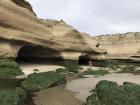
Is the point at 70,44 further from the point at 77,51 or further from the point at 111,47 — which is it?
the point at 111,47

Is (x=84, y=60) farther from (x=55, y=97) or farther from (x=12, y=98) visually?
(x=12, y=98)

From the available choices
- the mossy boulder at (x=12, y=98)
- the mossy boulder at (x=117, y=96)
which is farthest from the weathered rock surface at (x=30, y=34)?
the mossy boulder at (x=117, y=96)

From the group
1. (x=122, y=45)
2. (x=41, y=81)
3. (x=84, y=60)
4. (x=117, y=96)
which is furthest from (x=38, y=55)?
(x=122, y=45)

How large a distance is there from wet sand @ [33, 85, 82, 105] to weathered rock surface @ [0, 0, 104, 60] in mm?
10490

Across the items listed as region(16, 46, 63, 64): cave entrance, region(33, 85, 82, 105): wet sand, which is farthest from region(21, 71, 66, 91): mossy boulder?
region(16, 46, 63, 64): cave entrance

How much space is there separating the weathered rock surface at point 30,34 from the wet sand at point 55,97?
34.4 ft

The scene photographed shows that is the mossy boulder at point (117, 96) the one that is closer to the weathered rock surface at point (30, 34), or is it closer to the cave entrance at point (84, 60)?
the weathered rock surface at point (30, 34)

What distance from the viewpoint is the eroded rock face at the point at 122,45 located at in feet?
179

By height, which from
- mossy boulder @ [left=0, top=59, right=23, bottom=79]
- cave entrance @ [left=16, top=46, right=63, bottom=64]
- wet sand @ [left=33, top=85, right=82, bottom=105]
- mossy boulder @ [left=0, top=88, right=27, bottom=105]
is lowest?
wet sand @ [left=33, top=85, right=82, bottom=105]

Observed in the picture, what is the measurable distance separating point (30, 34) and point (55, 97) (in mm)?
15275

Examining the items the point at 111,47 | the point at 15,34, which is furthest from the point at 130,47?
the point at 15,34

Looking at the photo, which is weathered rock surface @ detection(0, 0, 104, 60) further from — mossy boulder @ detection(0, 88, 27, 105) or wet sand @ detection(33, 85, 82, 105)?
mossy boulder @ detection(0, 88, 27, 105)

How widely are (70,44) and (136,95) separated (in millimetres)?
24875

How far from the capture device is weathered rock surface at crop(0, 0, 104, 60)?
27125 mm
